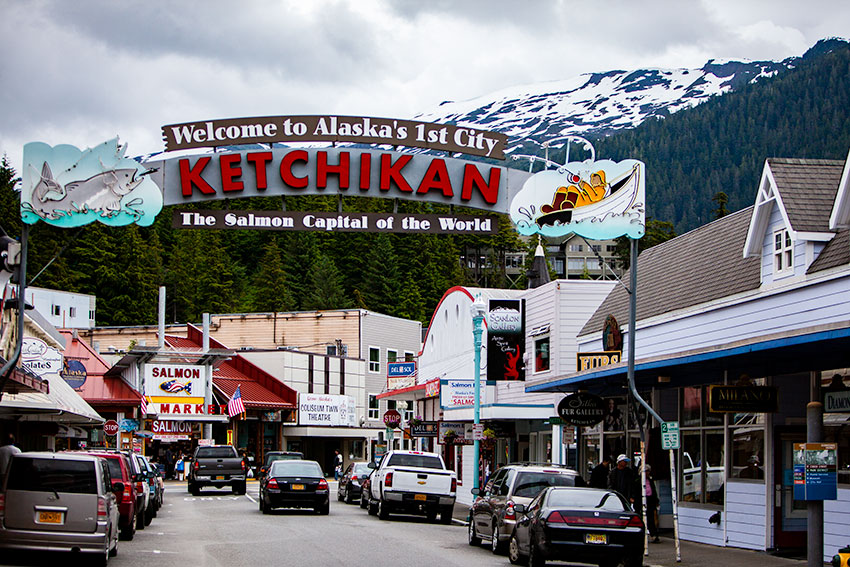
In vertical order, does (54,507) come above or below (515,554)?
above

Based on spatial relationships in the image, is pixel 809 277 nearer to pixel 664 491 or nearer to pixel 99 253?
pixel 664 491

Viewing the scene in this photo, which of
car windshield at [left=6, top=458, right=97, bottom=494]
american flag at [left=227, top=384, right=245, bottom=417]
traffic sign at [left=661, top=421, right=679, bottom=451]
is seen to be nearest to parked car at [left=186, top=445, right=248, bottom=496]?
american flag at [left=227, top=384, right=245, bottom=417]

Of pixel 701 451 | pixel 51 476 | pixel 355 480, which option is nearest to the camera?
pixel 51 476

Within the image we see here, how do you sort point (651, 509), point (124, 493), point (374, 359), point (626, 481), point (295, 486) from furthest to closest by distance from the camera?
point (374, 359) < point (295, 486) < point (651, 509) < point (626, 481) < point (124, 493)

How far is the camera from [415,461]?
29.7 m

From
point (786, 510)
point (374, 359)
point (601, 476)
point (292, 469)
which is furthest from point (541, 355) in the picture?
point (374, 359)

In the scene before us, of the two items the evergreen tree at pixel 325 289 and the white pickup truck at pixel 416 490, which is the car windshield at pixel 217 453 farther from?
the evergreen tree at pixel 325 289

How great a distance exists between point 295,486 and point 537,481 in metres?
10.8

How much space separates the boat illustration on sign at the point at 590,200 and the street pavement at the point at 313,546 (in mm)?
6418

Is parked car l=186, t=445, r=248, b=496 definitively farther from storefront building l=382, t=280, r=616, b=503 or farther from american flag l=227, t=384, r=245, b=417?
american flag l=227, t=384, r=245, b=417

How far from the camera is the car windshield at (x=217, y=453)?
43094 mm

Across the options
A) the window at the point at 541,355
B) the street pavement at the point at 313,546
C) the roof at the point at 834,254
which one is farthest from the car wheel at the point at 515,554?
the window at the point at 541,355

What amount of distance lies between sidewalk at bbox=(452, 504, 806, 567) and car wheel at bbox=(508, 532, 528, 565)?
2206mm

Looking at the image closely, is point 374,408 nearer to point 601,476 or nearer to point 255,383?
point 255,383
